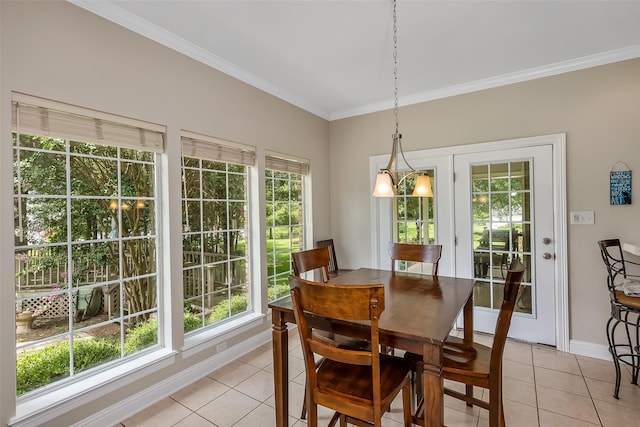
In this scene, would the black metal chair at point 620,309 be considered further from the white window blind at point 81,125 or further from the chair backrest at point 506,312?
the white window blind at point 81,125

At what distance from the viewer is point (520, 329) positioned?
10.3 ft

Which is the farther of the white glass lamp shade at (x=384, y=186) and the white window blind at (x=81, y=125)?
the white glass lamp shade at (x=384, y=186)

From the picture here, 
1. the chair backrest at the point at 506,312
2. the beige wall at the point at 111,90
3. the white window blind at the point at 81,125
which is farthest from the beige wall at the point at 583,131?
the white window blind at the point at 81,125

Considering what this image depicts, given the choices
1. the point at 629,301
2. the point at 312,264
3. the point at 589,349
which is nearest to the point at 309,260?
the point at 312,264

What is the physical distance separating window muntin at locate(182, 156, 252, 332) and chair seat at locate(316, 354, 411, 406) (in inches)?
59.5

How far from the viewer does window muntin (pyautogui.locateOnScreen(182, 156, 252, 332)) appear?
2.65 m

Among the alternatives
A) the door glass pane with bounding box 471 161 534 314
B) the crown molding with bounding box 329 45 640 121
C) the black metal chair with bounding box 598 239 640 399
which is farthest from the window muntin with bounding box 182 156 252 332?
the black metal chair with bounding box 598 239 640 399

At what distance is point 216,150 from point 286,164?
3.18ft

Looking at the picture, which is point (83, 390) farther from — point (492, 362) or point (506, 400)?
point (506, 400)

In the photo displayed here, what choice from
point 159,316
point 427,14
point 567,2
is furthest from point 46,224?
point 567,2

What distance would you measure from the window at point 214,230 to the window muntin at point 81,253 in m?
0.30

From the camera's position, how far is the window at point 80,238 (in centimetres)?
177

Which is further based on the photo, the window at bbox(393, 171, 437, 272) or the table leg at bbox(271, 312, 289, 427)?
the window at bbox(393, 171, 437, 272)

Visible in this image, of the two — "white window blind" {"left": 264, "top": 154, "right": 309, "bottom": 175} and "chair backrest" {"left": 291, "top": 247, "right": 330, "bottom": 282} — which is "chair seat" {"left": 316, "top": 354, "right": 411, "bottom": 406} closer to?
"chair backrest" {"left": 291, "top": 247, "right": 330, "bottom": 282}
